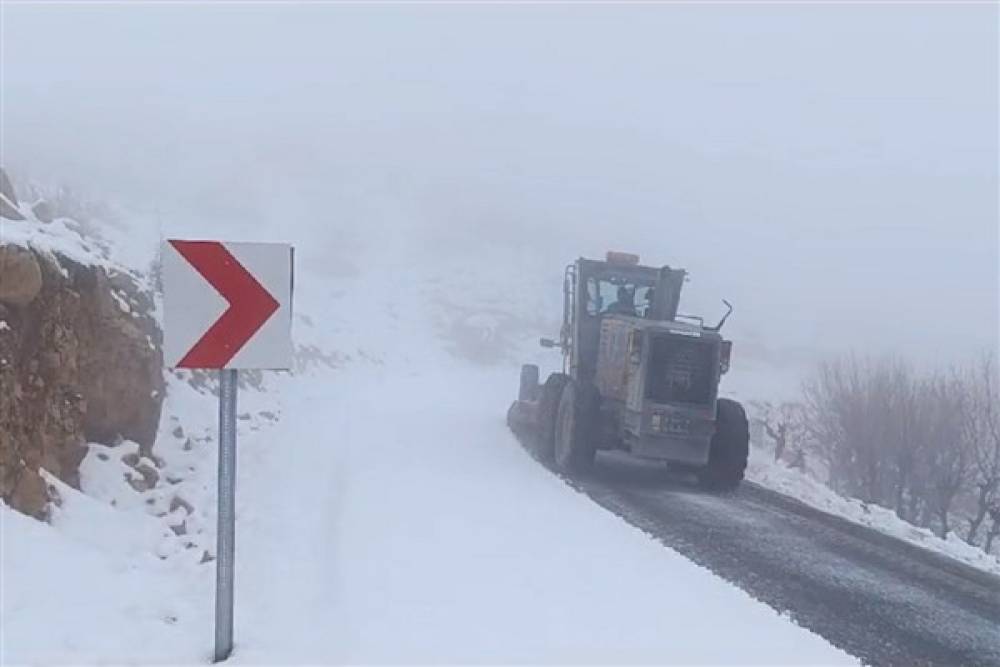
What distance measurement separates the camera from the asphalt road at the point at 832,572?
19.4 ft

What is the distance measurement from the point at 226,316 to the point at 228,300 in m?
0.07

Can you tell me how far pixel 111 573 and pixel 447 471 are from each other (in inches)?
229

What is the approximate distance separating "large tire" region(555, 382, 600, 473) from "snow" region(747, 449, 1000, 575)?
309cm

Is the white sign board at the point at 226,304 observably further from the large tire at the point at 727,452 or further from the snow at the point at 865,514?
the large tire at the point at 727,452

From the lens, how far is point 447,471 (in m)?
10.7

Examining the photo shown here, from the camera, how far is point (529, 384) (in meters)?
18.1

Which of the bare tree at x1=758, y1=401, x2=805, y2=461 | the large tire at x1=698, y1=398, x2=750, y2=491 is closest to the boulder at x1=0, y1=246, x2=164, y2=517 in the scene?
the large tire at x1=698, y1=398, x2=750, y2=491

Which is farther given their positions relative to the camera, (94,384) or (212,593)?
(94,384)

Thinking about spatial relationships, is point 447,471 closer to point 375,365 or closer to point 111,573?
point 111,573

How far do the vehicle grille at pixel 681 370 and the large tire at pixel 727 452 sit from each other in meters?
0.58

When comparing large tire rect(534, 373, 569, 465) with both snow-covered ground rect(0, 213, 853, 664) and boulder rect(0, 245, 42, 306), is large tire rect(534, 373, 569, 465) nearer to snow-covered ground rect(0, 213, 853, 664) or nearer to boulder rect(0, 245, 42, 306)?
snow-covered ground rect(0, 213, 853, 664)

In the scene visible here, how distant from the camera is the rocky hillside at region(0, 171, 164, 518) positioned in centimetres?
572

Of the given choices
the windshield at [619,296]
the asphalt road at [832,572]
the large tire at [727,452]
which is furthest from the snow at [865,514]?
the windshield at [619,296]

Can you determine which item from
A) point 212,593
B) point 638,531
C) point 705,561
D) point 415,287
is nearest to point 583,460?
point 638,531
